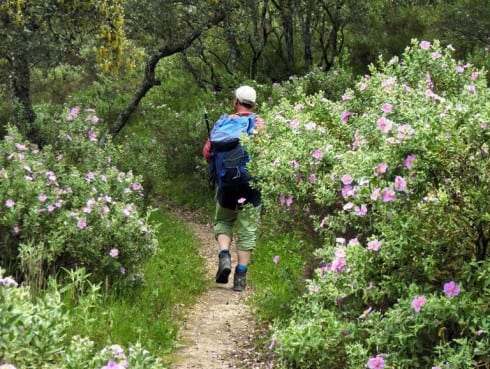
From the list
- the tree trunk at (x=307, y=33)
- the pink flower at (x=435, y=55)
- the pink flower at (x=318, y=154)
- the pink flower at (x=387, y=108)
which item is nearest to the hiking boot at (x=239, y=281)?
the pink flower at (x=318, y=154)

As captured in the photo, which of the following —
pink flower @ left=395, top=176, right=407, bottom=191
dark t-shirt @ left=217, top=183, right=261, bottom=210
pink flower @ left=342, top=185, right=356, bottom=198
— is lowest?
dark t-shirt @ left=217, top=183, right=261, bottom=210

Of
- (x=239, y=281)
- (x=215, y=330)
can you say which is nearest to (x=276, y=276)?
(x=239, y=281)

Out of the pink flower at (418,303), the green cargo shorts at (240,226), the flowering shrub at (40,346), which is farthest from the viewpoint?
the green cargo shorts at (240,226)

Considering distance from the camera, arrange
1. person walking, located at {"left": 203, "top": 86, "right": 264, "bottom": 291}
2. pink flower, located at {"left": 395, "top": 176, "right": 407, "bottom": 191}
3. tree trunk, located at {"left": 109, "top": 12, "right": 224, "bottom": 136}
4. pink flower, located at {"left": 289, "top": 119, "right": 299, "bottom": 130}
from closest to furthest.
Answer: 1. pink flower, located at {"left": 395, "top": 176, "right": 407, "bottom": 191}
2. pink flower, located at {"left": 289, "top": 119, "right": 299, "bottom": 130}
3. person walking, located at {"left": 203, "top": 86, "right": 264, "bottom": 291}
4. tree trunk, located at {"left": 109, "top": 12, "right": 224, "bottom": 136}

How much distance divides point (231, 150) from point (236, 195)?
518mm

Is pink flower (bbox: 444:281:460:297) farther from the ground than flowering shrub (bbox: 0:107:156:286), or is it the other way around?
pink flower (bbox: 444:281:460:297)

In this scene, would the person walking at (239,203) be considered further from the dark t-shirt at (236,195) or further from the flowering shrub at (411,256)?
the flowering shrub at (411,256)

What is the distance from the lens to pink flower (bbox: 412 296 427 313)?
3.38m

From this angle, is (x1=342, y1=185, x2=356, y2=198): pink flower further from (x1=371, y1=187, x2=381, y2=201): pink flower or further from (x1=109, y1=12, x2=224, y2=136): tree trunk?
(x1=109, y1=12, x2=224, y2=136): tree trunk

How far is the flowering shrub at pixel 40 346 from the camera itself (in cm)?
301

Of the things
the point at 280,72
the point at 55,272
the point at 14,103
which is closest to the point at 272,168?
the point at 55,272

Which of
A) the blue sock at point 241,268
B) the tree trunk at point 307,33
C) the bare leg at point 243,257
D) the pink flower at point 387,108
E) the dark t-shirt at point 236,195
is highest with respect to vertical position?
the tree trunk at point 307,33

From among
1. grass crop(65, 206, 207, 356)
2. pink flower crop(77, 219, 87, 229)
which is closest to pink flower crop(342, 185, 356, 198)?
grass crop(65, 206, 207, 356)

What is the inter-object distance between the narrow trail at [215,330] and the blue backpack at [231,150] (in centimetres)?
120
